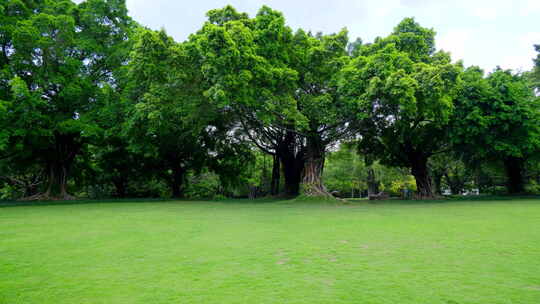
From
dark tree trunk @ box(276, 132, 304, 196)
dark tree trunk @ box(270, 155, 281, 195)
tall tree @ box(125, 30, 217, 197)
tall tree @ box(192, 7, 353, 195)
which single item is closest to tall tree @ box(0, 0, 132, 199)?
tall tree @ box(125, 30, 217, 197)

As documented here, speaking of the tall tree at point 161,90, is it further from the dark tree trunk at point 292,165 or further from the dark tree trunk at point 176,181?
the dark tree trunk at point 292,165

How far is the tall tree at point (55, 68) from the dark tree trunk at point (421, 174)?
76.4 ft

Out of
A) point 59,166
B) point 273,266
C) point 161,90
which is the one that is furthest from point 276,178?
point 273,266

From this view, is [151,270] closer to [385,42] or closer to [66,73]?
[385,42]

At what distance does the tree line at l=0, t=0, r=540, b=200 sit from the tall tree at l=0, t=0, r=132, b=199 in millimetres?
83

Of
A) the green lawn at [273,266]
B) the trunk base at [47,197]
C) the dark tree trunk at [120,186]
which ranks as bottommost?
the green lawn at [273,266]

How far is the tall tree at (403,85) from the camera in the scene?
1788 cm

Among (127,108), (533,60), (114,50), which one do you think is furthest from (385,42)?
(533,60)

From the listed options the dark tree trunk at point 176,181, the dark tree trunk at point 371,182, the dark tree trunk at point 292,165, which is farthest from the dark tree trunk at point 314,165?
the dark tree trunk at point 371,182

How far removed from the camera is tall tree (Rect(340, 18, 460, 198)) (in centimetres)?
1788

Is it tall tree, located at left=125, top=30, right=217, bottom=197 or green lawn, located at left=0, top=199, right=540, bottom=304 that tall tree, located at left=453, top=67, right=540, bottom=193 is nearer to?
tall tree, located at left=125, top=30, right=217, bottom=197

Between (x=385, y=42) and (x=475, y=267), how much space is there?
63.0 ft

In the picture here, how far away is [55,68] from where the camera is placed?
22.2 meters

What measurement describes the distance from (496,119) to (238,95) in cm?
1716
